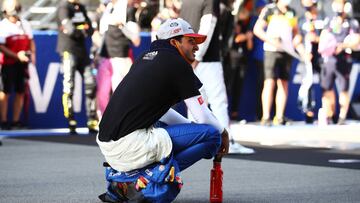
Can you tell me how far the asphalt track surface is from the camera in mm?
8945

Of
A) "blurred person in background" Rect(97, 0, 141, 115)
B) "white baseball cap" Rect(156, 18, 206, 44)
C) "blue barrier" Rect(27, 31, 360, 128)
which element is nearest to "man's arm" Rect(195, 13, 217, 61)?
"white baseball cap" Rect(156, 18, 206, 44)

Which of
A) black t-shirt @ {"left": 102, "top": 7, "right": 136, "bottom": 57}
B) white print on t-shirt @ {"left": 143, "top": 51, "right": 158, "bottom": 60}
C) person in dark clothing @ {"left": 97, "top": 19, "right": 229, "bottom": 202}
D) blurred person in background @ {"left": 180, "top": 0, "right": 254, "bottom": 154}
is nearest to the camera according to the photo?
person in dark clothing @ {"left": 97, "top": 19, "right": 229, "bottom": 202}

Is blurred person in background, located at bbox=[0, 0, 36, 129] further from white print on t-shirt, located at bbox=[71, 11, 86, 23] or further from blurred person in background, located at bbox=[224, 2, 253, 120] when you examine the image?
blurred person in background, located at bbox=[224, 2, 253, 120]

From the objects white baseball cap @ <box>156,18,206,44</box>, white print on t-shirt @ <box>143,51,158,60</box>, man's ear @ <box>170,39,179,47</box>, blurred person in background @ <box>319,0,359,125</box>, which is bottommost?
blurred person in background @ <box>319,0,359,125</box>

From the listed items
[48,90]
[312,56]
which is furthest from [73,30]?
[312,56]

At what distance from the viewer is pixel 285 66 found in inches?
731

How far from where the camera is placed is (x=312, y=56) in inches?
756

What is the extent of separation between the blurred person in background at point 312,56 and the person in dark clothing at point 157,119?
11.0 meters

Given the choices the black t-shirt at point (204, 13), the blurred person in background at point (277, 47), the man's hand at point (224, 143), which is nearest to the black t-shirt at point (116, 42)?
the blurred person in background at point (277, 47)

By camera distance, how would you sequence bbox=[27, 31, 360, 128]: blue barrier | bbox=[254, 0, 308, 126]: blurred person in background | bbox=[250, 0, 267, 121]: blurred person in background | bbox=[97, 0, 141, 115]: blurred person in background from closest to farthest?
bbox=[97, 0, 141, 115]: blurred person in background < bbox=[27, 31, 360, 128]: blue barrier < bbox=[254, 0, 308, 126]: blurred person in background < bbox=[250, 0, 267, 121]: blurred person in background

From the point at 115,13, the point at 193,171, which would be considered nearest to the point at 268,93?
the point at 115,13

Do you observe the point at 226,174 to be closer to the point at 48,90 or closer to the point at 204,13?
the point at 204,13

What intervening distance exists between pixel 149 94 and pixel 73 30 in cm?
905

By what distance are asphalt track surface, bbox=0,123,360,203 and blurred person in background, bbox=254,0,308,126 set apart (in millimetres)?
3290
